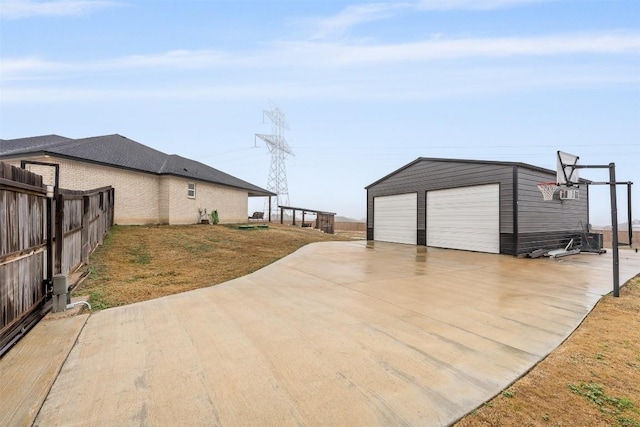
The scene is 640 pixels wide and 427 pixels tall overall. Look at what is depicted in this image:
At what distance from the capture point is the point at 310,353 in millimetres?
2891

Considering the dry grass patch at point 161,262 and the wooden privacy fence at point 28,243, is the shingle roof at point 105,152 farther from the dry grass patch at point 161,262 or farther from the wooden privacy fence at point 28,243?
the wooden privacy fence at point 28,243

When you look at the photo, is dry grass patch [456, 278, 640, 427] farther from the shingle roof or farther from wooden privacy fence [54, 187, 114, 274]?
the shingle roof

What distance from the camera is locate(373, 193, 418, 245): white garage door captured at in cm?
1486

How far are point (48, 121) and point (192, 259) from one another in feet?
80.4

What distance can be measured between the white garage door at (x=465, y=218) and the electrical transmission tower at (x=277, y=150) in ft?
88.4

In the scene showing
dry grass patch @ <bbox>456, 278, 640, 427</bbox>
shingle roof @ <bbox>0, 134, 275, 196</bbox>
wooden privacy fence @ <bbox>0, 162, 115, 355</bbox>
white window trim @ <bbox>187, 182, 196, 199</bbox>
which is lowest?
dry grass patch @ <bbox>456, 278, 640, 427</bbox>

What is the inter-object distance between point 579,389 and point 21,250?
19.3ft

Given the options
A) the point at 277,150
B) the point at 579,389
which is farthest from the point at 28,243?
the point at 277,150

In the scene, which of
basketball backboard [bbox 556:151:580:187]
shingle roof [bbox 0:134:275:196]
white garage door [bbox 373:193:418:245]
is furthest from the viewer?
white garage door [bbox 373:193:418:245]

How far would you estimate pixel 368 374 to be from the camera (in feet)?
8.13

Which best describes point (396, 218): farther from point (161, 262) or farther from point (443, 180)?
point (161, 262)

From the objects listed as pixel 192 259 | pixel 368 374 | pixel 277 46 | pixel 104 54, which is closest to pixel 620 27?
pixel 277 46

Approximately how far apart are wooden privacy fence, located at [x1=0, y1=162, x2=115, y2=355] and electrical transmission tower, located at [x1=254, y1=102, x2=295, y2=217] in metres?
33.3

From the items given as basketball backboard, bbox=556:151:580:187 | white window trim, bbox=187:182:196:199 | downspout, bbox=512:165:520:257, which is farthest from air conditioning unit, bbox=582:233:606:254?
white window trim, bbox=187:182:196:199
